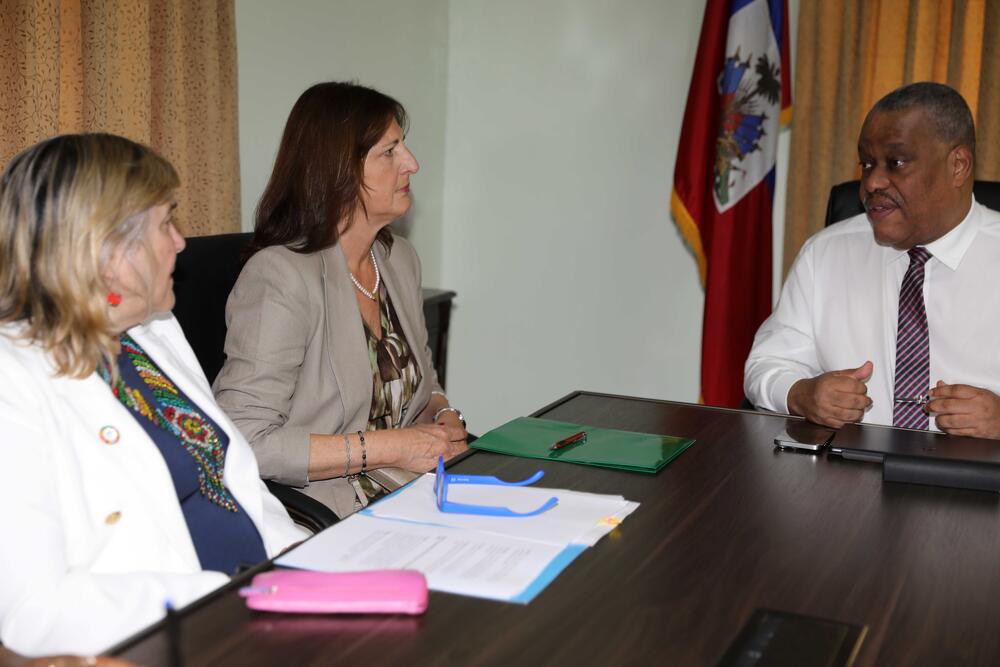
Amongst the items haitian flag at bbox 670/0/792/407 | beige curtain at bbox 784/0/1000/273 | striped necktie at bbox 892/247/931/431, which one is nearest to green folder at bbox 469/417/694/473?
striped necktie at bbox 892/247/931/431

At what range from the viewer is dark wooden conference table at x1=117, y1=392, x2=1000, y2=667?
111 cm

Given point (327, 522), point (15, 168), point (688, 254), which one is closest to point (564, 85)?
point (688, 254)

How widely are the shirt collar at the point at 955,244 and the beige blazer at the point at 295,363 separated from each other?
55.1 inches

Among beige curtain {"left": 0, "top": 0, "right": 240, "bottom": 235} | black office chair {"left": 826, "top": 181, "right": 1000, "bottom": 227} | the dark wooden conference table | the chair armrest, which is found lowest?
the chair armrest

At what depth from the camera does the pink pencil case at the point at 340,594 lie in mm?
1169

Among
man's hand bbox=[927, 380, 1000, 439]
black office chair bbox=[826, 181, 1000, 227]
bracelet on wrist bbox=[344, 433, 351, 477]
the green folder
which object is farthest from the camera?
black office chair bbox=[826, 181, 1000, 227]

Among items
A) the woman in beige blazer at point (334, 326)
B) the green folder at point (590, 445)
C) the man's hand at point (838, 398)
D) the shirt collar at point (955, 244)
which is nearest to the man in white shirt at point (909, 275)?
the shirt collar at point (955, 244)

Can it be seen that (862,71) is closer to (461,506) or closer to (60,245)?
(461,506)

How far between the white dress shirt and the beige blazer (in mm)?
988

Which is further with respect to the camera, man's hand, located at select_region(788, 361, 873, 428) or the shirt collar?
the shirt collar

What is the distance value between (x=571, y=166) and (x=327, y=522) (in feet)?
9.11

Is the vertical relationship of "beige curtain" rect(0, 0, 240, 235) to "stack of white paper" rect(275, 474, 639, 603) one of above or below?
above

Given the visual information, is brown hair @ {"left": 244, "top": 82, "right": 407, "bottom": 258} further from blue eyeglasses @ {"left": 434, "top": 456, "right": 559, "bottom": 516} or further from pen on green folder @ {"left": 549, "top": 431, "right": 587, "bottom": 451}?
blue eyeglasses @ {"left": 434, "top": 456, "right": 559, "bottom": 516}

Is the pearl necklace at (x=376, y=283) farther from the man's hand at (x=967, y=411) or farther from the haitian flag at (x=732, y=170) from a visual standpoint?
the haitian flag at (x=732, y=170)
